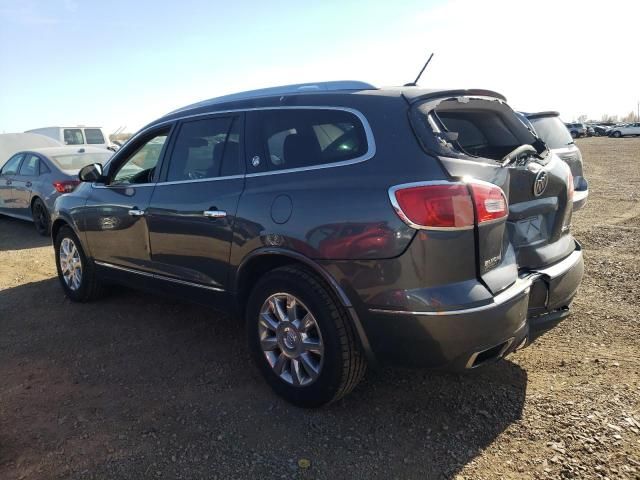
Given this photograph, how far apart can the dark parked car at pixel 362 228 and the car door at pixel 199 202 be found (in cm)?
1

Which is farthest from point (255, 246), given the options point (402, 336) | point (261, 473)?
point (261, 473)

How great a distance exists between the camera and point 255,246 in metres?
3.25

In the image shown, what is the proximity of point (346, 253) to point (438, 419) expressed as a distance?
113cm

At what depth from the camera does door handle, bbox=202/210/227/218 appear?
3.49 metres

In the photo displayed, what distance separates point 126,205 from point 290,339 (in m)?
2.08

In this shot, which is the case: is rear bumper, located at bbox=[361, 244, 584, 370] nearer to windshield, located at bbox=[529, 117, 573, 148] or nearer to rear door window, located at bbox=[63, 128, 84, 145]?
windshield, located at bbox=[529, 117, 573, 148]

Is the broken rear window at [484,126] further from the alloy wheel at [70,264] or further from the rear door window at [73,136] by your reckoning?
the rear door window at [73,136]

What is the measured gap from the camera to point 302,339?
10.2 ft

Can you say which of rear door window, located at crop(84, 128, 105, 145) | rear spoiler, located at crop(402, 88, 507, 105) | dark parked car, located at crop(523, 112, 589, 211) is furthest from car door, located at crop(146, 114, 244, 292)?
rear door window, located at crop(84, 128, 105, 145)

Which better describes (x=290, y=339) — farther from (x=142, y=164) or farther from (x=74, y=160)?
(x=74, y=160)

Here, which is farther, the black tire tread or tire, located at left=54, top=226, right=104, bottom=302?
tire, located at left=54, top=226, right=104, bottom=302

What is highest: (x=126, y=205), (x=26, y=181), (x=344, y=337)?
(x=126, y=205)

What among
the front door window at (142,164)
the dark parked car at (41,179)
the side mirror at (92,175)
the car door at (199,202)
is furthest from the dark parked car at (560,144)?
the dark parked car at (41,179)

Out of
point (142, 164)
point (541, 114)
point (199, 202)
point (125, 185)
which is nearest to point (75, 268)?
point (125, 185)
